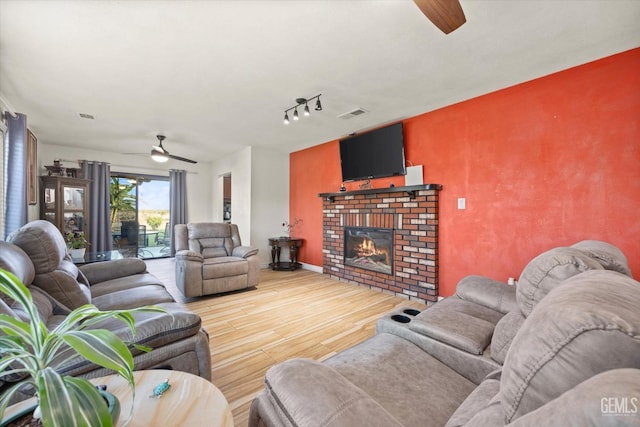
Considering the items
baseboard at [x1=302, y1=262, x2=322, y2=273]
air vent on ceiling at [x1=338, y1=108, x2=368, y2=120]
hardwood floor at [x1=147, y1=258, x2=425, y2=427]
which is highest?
air vent on ceiling at [x1=338, y1=108, x2=368, y2=120]

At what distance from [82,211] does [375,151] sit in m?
5.45

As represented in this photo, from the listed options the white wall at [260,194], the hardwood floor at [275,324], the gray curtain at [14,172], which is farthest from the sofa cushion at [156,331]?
the white wall at [260,194]

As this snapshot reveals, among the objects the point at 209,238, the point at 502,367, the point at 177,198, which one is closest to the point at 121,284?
the point at 209,238

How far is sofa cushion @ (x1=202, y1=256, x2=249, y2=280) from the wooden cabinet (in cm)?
307

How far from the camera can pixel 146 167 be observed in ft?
19.9

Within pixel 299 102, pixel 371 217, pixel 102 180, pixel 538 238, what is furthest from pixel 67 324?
pixel 102 180

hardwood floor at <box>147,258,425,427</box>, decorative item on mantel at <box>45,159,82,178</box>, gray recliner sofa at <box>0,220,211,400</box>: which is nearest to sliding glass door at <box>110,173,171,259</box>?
decorative item on mantel at <box>45,159,82,178</box>

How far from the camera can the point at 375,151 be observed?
3855mm

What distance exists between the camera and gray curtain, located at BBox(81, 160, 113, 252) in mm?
5270

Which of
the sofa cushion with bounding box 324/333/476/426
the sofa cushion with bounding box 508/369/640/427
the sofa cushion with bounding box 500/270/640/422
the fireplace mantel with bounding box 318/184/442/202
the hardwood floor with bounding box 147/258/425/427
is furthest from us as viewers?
the fireplace mantel with bounding box 318/184/442/202

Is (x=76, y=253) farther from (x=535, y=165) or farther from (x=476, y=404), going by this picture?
(x=535, y=165)

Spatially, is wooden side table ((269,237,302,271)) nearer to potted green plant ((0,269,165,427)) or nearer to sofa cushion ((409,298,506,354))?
sofa cushion ((409,298,506,354))

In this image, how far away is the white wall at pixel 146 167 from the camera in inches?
197

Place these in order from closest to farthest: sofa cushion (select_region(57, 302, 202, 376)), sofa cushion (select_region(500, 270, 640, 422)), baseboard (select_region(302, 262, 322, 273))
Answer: sofa cushion (select_region(500, 270, 640, 422))
sofa cushion (select_region(57, 302, 202, 376))
baseboard (select_region(302, 262, 322, 273))
